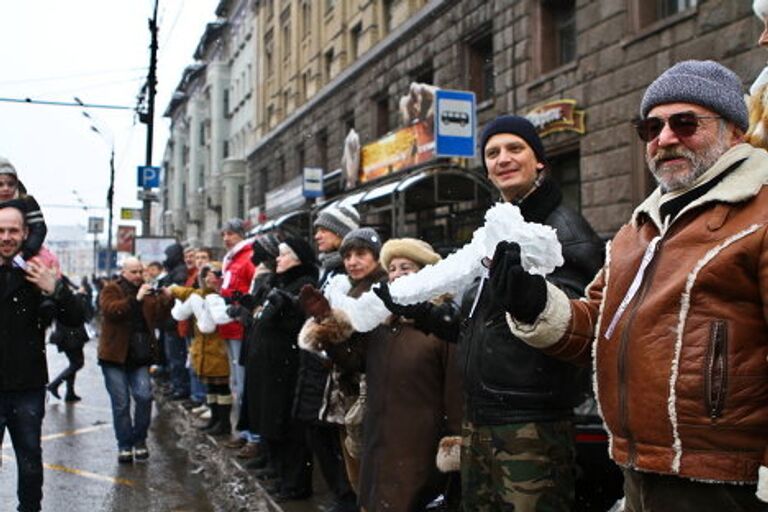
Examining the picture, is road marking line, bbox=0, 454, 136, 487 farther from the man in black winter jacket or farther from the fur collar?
the fur collar

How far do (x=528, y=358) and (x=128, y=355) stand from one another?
5.27m

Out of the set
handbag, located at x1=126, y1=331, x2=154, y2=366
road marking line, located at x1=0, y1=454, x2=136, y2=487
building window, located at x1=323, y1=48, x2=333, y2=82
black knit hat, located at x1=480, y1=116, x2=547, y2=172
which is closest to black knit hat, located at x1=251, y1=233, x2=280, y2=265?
handbag, located at x1=126, y1=331, x2=154, y2=366

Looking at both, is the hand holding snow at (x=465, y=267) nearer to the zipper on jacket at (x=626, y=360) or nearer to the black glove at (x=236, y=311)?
the zipper on jacket at (x=626, y=360)

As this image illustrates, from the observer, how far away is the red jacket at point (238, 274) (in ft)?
25.5

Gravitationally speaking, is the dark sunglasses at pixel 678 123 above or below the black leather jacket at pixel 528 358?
above

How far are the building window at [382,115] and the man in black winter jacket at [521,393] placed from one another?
63.0ft

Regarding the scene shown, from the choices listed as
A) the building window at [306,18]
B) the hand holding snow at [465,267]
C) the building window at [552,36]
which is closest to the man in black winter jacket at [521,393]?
the hand holding snow at [465,267]

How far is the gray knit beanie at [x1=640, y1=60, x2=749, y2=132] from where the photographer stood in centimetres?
215

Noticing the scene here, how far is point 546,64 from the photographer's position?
14680 millimetres

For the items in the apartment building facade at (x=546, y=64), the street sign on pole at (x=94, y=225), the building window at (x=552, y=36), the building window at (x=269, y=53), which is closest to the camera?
the apartment building facade at (x=546, y=64)

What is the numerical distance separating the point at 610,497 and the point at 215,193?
48.4 m

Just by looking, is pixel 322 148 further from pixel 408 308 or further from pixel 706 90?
pixel 706 90

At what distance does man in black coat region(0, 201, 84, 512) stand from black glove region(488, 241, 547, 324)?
3315 millimetres

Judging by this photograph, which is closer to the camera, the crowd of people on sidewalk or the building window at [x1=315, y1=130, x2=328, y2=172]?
the crowd of people on sidewalk
